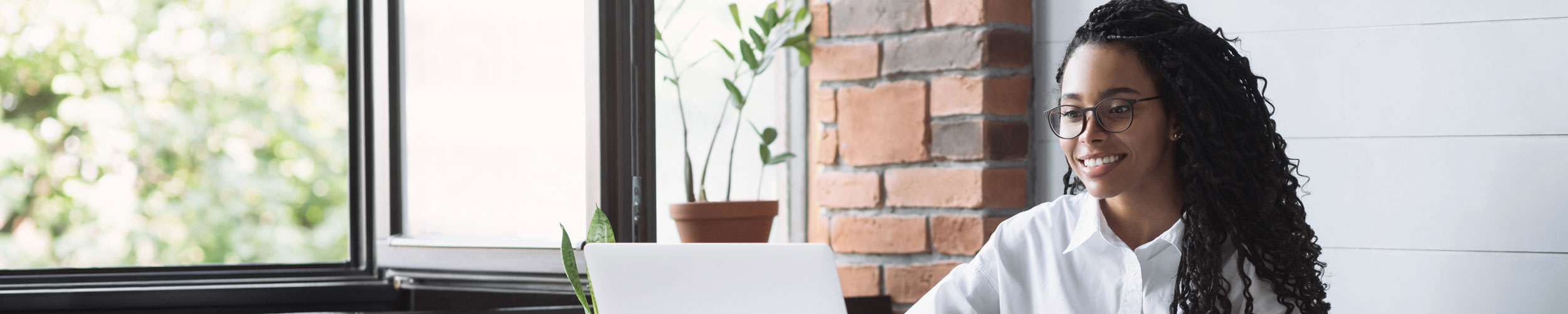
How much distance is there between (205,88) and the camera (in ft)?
12.7

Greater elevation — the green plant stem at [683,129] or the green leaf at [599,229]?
the green plant stem at [683,129]

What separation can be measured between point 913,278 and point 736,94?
35 cm

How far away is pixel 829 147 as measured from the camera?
4.96 ft

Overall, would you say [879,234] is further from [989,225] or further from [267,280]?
[267,280]

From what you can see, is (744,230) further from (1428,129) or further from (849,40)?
(1428,129)

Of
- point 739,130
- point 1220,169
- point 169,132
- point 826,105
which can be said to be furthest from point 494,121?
point 169,132

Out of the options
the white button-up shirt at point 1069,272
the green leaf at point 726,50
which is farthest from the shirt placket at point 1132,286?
the green leaf at point 726,50

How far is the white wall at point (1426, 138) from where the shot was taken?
3.41 ft

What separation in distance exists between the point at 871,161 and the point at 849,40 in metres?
0.18

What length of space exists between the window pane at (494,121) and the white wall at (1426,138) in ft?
2.68

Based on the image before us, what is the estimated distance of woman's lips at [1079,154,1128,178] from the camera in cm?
92

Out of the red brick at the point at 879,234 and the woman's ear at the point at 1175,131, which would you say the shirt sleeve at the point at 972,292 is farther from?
the red brick at the point at 879,234

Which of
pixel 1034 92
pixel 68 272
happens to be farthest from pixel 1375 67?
pixel 68 272

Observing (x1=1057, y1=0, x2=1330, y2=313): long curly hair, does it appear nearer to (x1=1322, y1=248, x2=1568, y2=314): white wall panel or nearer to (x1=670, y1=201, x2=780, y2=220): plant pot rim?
(x1=1322, y1=248, x2=1568, y2=314): white wall panel
